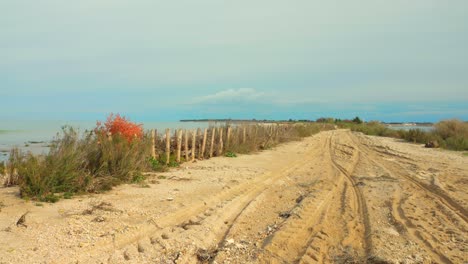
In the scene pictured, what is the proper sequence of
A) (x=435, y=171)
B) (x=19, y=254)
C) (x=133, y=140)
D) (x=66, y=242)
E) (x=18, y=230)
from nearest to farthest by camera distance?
(x=19, y=254) < (x=66, y=242) < (x=18, y=230) < (x=133, y=140) < (x=435, y=171)

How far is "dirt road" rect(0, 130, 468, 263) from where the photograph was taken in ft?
15.1

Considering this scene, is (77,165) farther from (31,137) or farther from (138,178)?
(31,137)

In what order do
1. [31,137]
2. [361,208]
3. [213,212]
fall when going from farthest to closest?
1. [31,137]
2. [361,208]
3. [213,212]

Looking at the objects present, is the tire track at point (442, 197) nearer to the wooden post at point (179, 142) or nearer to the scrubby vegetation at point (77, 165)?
the scrubby vegetation at point (77, 165)

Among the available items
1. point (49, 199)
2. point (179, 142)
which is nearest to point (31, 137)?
point (179, 142)

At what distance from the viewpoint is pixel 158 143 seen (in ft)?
42.6

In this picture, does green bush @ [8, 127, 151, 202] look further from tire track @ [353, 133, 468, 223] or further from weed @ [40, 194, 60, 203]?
tire track @ [353, 133, 468, 223]

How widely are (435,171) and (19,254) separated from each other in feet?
40.3

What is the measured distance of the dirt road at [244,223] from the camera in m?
4.61

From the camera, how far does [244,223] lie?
20.1 ft

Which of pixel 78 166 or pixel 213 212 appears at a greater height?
pixel 78 166

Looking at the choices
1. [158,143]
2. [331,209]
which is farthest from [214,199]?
[158,143]

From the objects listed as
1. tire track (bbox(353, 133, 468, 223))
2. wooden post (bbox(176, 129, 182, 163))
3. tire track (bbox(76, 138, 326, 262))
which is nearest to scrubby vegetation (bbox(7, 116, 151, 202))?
tire track (bbox(76, 138, 326, 262))

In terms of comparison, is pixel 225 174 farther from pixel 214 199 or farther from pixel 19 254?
pixel 19 254
